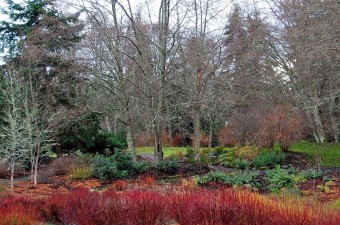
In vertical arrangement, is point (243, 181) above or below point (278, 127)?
below

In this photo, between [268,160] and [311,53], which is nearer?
[311,53]

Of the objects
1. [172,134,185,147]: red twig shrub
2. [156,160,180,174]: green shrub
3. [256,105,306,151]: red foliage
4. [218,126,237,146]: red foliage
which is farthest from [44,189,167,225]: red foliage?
[172,134,185,147]: red twig shrub

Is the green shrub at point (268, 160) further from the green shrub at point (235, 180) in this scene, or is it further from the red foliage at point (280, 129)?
the green shrub at point (235, 180)

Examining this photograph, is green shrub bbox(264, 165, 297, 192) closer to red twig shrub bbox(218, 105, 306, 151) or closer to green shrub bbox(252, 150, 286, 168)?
green shrub bbox(252, 150, 286, 168)

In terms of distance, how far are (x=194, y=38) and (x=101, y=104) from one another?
5.83m

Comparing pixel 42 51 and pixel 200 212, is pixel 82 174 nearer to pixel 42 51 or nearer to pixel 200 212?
pixel 42 51

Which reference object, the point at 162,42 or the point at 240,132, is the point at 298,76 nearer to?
the point at 240,132

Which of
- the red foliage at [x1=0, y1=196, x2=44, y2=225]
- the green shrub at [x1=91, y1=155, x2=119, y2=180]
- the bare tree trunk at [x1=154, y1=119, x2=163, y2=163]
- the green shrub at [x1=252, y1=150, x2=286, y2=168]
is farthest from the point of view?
the green shrub at [x1=252, y1=150, x2=286, y2=168]

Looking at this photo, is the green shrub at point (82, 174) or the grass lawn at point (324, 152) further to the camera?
the grass lawn at point (324, 152)

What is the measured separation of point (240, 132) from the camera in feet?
81.4

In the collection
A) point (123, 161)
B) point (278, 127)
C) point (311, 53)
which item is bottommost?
point (123, 161)

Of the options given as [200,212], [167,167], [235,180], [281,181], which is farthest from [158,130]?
[200,212]

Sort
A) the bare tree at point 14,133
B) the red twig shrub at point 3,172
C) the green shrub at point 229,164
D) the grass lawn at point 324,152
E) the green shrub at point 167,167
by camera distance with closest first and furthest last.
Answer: the bare tree at point 14,133 → the green shrub at point 167,167 → the green shrub at point 229,164 → the grass lawn at point 324,152 → the red twig shrub at point 3,172

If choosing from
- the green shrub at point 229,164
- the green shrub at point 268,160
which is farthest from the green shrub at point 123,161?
the green shrub at point 268,160
